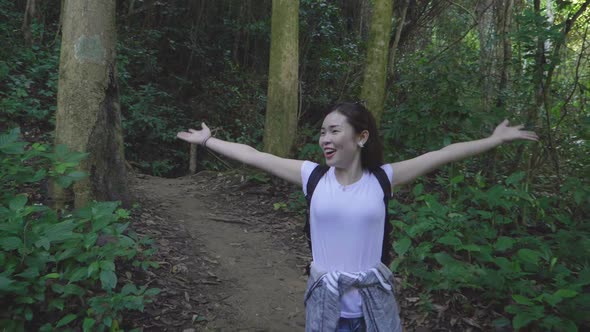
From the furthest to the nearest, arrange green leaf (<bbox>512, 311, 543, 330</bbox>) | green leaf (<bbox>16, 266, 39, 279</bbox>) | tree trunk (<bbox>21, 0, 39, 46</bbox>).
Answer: tree trunk (<bbox>21, 0, 39, 46</bbox>)
green leaf (<bbox>512, 311, 543, 330</bbox>)
green leaf (<bbox>16, 266, 39, 279</bbox>)

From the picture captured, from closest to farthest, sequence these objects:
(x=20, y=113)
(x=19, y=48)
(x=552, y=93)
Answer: (x=552, y=93) → (x=20, y=113) → (x=19, y=48)

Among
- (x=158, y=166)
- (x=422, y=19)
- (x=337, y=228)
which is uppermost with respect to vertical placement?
(x=422, y=19)

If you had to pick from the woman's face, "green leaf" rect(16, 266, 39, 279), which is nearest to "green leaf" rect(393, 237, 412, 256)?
the woman's face

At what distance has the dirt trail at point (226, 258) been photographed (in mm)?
4391

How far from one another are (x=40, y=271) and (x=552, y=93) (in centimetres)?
643

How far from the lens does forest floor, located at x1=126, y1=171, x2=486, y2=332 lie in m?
4.32

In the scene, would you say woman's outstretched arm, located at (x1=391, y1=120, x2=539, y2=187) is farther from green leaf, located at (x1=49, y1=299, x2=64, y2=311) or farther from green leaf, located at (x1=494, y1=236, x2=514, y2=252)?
green leaf, located at (x1=49, y1=299, x2=64, y2=311)

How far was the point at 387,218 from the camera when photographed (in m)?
2.52

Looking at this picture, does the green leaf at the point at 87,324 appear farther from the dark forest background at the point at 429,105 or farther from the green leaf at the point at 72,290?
the dark forest background at the point at 429,105

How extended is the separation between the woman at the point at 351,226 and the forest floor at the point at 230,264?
2.12 m

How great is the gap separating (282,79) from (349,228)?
6608 millimetres

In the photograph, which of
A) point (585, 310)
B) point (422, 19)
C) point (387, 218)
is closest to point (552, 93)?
point (585, 310)

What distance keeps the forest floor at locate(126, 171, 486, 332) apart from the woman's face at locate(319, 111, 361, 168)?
245cm

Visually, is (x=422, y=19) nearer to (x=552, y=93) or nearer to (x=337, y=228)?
(x=552, y=93)
